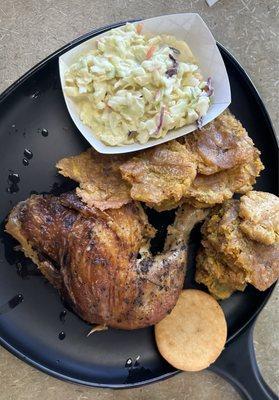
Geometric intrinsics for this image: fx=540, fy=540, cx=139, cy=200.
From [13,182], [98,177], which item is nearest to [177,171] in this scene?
[98,177]

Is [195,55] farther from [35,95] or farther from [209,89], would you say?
[35,95]

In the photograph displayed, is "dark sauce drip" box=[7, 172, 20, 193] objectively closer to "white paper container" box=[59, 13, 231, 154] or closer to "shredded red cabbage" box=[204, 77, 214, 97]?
"white paper container" box=[59, 13, 231, 154]

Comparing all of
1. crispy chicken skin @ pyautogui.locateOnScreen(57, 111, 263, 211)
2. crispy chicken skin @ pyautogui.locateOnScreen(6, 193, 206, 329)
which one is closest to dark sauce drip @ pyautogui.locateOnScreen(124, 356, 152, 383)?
crispy chicken skin @ pyautogui.locateOnScreen(6, 193, 206, 329)

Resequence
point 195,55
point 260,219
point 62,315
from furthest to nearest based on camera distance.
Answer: point 62,315, point 195,55, point 260,219

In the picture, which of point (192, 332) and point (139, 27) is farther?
point (192, 332)

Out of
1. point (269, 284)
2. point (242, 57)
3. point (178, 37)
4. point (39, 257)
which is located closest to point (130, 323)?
point (39, 257)
